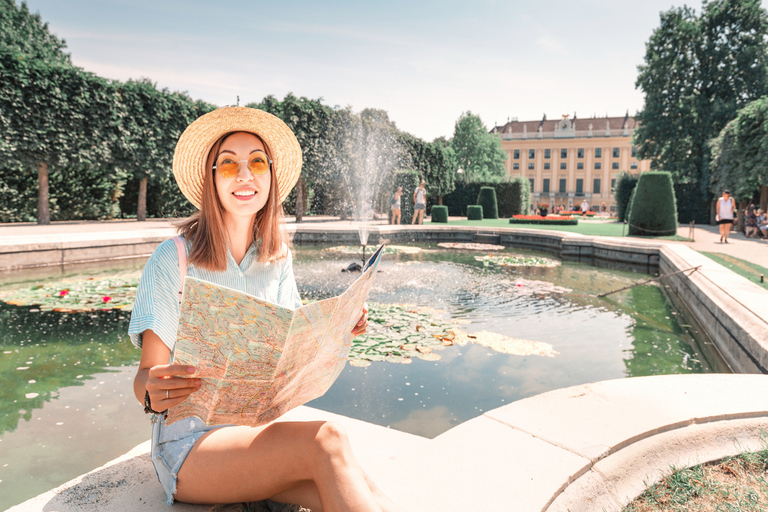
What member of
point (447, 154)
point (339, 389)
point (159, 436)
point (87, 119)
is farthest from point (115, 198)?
point (159, 436)

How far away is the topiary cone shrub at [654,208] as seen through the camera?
14.5 meters

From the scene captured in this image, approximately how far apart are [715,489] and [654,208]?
1490 centimetres

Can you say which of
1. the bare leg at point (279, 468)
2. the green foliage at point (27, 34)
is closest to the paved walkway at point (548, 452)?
the bare leg at point (279, 468)

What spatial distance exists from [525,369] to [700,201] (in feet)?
85.4

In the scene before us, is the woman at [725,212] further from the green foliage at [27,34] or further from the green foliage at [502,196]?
the green foliage at [27,34]

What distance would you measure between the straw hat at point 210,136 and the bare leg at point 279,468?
89 centimetres

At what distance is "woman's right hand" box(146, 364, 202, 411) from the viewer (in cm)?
113

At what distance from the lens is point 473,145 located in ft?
157

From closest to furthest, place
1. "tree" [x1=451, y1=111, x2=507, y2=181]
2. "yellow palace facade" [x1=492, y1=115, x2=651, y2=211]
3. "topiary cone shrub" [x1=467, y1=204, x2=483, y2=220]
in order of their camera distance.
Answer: "topiary cone shrub" [x1=467, y1=204, x2=483, y2=220] → "tree" [x1=451, y1=111, x2=507, y2=181] → "yellow palace facade" [x1=492, y1=115, x2=651, y2=211]

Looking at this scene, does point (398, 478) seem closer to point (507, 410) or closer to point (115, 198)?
point (507, 410)

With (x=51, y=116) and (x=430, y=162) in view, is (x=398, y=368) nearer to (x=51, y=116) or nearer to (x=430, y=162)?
(x=51, y=116)

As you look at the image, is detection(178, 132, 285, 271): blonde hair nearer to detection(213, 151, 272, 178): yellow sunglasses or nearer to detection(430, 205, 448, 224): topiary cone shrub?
detection(213, 151, 272, 178): yellow sunglasses

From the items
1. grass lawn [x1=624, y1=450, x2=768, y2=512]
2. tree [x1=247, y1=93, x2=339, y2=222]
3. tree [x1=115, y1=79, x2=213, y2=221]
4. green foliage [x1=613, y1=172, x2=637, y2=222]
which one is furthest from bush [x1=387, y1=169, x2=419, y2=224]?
grass lawn [x1=624, y1=450, x2=768, y2=512]

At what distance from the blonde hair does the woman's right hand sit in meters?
0.44
